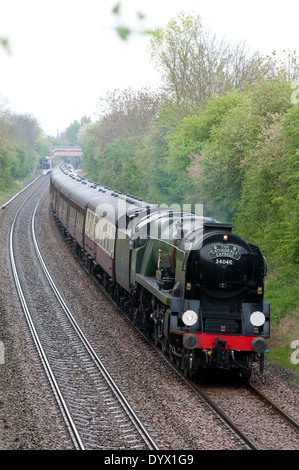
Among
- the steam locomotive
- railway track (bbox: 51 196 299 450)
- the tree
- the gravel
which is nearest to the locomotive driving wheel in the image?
the steam locomotive

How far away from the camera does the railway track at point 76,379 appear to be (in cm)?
938

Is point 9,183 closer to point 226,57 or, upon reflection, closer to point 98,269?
point 226,57

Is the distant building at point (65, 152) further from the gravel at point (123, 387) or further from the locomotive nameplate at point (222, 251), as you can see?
the locomotive nameplate at point (222, 251)

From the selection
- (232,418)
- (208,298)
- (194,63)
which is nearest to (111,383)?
(208,298)

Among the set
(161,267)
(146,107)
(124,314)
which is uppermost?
(146,107)

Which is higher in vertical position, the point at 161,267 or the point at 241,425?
the point at 161,267

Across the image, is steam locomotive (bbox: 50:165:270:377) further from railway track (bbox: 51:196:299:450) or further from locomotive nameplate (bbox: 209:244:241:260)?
railway track (bbox: 51:196:299:450)

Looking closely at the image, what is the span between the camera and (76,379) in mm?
12648

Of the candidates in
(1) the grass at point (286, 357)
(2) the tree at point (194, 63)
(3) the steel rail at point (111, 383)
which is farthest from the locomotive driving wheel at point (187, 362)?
(2) the tree at point (194, 63)

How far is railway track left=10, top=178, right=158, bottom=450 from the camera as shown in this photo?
30.8 feet
